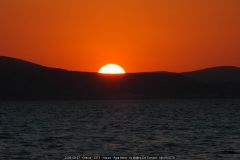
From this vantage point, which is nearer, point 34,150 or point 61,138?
point 34,150

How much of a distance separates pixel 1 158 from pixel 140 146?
538 inches

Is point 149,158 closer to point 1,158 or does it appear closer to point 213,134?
point 1,158

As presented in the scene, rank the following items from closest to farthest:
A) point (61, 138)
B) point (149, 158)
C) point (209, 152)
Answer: point (149, 158), point (209, 152), point (61, 138)

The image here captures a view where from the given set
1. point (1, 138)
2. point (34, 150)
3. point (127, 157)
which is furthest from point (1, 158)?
point (1, 138)

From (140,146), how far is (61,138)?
1228cm

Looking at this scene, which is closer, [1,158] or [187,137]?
[1,158]

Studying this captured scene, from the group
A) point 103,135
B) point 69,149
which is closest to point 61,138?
point 103,135

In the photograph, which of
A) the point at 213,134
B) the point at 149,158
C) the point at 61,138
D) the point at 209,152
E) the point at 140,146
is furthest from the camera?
the point at 213,134

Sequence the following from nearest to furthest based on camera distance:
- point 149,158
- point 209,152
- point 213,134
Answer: point 149,158
point 209,152
point 213,134

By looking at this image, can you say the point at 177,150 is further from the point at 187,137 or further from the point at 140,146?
the point at 187,137

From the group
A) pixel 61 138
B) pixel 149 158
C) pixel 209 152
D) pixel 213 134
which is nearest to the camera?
pixel 149 158

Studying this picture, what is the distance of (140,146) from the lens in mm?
58188

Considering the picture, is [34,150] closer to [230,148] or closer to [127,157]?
[127,157]

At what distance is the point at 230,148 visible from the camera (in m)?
56.2
